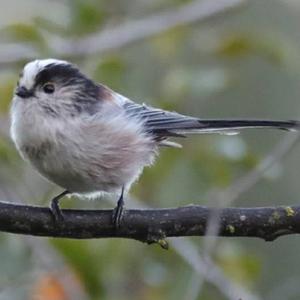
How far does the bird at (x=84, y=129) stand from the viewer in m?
3.10

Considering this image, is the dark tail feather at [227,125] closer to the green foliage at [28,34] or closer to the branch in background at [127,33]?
the green foliage at [28,34]

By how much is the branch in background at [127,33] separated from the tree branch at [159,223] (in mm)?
1163

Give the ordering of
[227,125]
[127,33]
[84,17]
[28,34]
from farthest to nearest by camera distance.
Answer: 1. [127,33]
2. [84,17]
3. [28,34]
4. [227,125]

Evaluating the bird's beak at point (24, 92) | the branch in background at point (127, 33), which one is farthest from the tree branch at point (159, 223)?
the branch in background at point (127, 33)

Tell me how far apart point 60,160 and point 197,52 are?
1262 millimetres

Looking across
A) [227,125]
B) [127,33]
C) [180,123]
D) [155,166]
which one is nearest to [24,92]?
[180,123]

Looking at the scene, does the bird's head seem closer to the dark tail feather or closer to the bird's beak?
the bird's beak

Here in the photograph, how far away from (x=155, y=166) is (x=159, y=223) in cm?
97

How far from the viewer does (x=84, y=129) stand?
10.5ft

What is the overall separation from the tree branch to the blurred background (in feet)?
0.82

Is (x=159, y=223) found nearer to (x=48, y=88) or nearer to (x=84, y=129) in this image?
(x=84, y=129)

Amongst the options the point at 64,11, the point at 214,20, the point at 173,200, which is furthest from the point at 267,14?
the point at 173,200

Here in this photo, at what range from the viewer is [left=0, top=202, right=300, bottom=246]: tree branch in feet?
9.07

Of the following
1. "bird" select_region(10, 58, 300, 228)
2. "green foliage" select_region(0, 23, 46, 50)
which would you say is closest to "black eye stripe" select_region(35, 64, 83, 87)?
"bird" select_region(10, 58, 300, 228)
